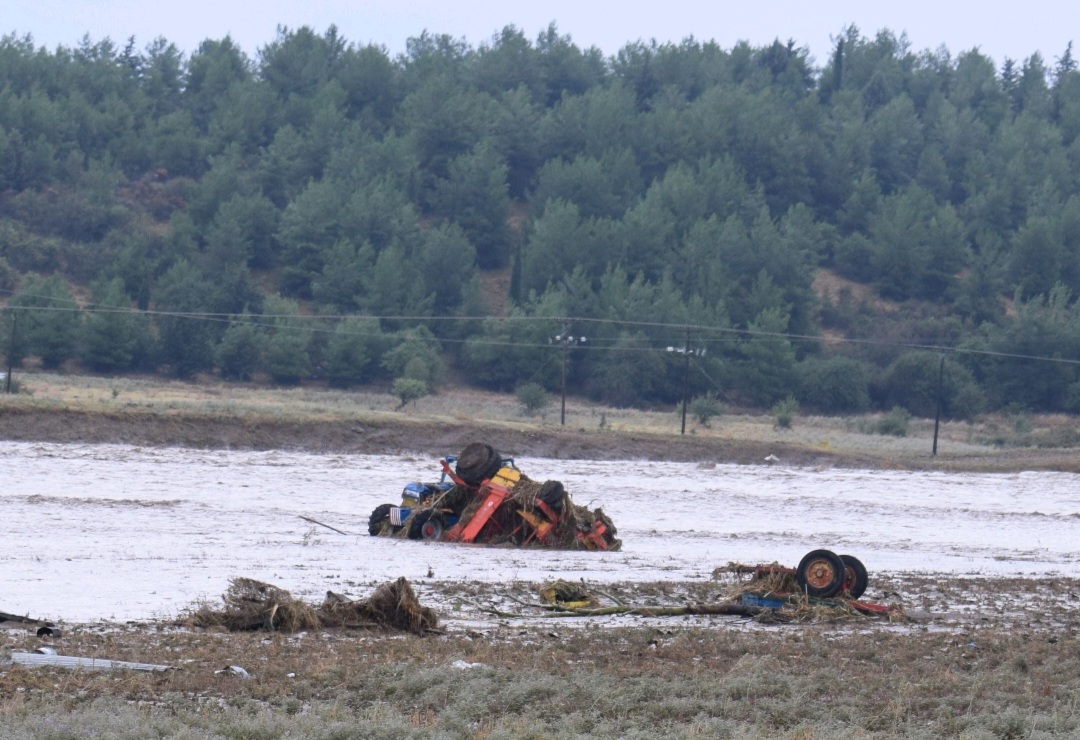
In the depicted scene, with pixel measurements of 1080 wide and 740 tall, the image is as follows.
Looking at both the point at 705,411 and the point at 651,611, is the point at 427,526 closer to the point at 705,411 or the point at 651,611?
the point at 651,611

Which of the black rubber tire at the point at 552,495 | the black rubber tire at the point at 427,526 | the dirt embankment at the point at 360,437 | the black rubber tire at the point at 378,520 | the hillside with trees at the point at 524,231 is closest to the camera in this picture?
→ the black rubber tire at the point at 552,495

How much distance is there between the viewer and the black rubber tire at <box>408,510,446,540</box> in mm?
21750

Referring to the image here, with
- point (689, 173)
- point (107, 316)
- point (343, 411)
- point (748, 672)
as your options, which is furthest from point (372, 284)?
point (748, 672)

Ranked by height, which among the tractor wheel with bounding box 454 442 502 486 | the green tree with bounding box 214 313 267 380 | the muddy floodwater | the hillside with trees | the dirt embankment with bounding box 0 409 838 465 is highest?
the hillside with trees

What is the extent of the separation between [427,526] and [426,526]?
2 centimetres

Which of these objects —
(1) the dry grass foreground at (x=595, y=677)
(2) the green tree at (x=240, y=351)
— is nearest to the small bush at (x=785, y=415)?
(2) the green tree at (x=240, y=351)

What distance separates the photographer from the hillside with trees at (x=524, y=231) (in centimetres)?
7688

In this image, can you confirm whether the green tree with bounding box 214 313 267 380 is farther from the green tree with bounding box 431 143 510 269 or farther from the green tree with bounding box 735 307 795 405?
the green tree with bounding box 735 307 795 405

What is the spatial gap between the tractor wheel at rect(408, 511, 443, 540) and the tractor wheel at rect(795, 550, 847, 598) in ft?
25.9

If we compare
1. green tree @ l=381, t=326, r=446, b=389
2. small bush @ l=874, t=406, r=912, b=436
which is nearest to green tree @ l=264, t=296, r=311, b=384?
green tree @ l=381, t=326, r=446, b=389

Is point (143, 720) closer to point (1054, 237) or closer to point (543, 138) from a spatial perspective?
point (1054, 237)

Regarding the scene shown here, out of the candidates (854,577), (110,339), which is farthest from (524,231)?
(854,577)

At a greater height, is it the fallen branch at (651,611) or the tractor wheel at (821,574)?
the tractor wheel at (821,574)

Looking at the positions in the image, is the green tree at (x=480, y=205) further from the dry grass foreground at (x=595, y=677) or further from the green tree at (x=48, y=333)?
the dry grass foreground at (x=595, y=677)
